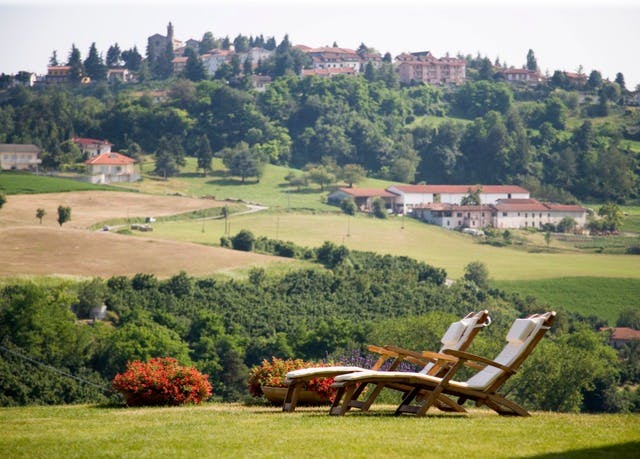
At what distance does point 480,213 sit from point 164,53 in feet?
296

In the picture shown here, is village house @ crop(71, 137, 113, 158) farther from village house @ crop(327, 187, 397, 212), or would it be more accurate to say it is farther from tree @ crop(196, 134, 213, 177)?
village house @ crop(327, 187, 397, 212)

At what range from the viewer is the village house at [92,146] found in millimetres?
127312

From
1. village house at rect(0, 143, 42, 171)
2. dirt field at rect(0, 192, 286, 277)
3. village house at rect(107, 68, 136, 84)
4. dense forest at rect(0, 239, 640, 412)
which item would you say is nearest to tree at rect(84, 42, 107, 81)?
village house at rect(107, 68, 136, 84)

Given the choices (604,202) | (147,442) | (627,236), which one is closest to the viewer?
(147,442)

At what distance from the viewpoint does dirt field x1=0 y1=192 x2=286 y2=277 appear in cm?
7375

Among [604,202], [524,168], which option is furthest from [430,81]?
[604,202]

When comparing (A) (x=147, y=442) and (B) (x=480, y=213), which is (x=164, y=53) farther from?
(A) (x=147, y=442)

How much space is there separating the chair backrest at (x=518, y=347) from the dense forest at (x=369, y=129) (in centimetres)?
10726

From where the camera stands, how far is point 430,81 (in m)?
185

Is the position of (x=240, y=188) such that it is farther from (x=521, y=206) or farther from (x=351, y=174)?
(x=521, y=206)

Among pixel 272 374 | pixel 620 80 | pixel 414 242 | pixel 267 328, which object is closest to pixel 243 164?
Result: pixel 414 242

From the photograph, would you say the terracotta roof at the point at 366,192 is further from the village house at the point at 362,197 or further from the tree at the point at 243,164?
the tree at the point at 243,164

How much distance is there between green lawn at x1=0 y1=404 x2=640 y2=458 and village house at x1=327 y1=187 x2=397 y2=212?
329 ft

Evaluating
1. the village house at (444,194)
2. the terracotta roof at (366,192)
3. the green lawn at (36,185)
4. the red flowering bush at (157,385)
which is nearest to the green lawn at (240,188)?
the terracotta roof at (366,192)
